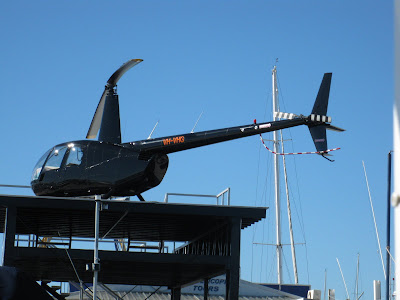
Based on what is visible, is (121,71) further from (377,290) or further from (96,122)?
(377,290)

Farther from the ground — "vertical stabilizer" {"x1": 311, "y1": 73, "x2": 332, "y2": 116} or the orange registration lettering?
"vertical stabilizer" {"x1": 311, "y1": 73, "x2": 332, "y2": 116}

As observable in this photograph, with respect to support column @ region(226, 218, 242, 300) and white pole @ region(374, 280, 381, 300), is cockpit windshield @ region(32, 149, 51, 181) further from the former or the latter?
white pole @ region(374, 280, 381, 300)

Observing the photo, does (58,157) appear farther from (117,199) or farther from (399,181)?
(399,181)

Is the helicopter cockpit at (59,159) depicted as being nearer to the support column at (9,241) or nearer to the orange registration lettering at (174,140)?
the orange registration lettering at (174,140)

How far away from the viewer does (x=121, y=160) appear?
3152 centimetres

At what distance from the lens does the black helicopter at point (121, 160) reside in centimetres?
3123

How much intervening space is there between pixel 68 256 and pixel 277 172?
3941 cm

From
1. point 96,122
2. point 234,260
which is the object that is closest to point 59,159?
point 96,122

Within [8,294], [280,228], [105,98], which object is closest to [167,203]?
[105,98]

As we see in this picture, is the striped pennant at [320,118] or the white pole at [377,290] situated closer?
the striped pennant at [320,118]

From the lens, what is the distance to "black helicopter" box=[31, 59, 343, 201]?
31234 millimetres

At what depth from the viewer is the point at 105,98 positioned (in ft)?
112

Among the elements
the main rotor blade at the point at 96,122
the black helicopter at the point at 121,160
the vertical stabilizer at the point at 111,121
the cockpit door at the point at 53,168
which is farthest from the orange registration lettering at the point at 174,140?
the cockpit door at the point at 53,168

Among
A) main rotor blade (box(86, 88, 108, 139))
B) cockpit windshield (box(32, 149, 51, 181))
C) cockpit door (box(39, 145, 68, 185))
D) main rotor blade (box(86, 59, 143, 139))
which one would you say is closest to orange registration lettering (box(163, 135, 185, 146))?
main rotor blade (box(86, 59, 143, 139))
